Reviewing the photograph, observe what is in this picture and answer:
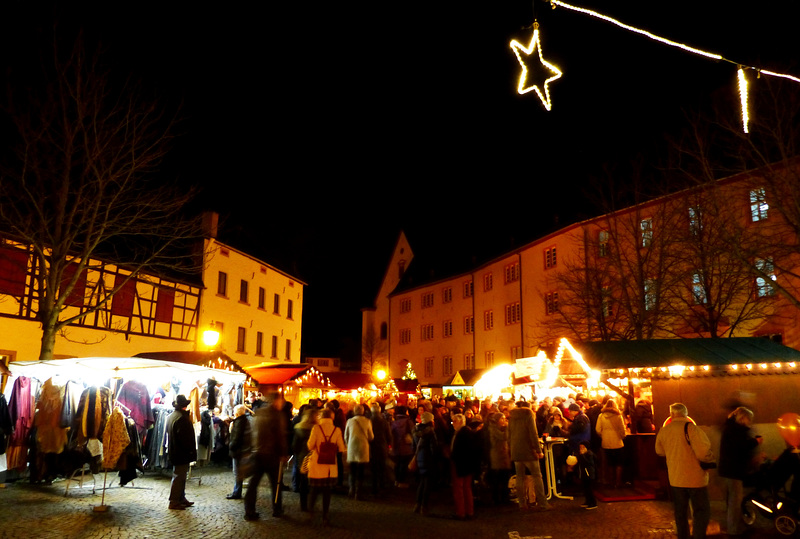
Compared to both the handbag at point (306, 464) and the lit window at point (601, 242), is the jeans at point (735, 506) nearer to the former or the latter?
the handbag at point (306, 464)

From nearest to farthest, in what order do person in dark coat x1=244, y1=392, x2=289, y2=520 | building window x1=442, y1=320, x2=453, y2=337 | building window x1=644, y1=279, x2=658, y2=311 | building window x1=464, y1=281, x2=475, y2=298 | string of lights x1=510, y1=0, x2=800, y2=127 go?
string of lights x1=510, y1=0, x2=800, y2=127 < person in dark coat x1=244, y1=392, x2=289, y2=520 < building window x1=644, y1=279, x2=658, y2=311 < building window x1=464, y1=281, x2=475, y2=298 < building window x1=442, y1=320, x2=453, y2=337

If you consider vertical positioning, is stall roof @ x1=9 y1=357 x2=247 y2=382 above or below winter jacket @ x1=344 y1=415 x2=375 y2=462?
above

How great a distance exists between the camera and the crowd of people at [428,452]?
1028cm

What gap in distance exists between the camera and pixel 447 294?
49.1 meters

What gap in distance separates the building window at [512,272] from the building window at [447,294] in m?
8.58

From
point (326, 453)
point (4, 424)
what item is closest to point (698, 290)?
point (326, 453)

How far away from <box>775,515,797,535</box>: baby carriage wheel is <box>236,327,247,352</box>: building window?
2774cm

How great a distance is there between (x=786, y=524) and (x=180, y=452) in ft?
29.8

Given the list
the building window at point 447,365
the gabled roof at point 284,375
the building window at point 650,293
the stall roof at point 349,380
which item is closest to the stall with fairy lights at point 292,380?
the gabled roof at point 284,375

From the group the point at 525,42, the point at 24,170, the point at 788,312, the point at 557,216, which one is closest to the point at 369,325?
the point at 557,216

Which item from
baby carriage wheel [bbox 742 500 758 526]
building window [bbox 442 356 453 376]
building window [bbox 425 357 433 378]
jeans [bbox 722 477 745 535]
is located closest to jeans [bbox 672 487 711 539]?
jeans [bbox 722 477 745 535]

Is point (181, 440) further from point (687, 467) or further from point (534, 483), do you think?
point (687, 467)

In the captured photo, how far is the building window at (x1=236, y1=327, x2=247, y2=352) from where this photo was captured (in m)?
33.1

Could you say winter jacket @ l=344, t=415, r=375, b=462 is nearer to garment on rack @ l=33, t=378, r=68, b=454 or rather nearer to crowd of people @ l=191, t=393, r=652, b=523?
crowd of people @ l=191, t=393, r=652, b=523
